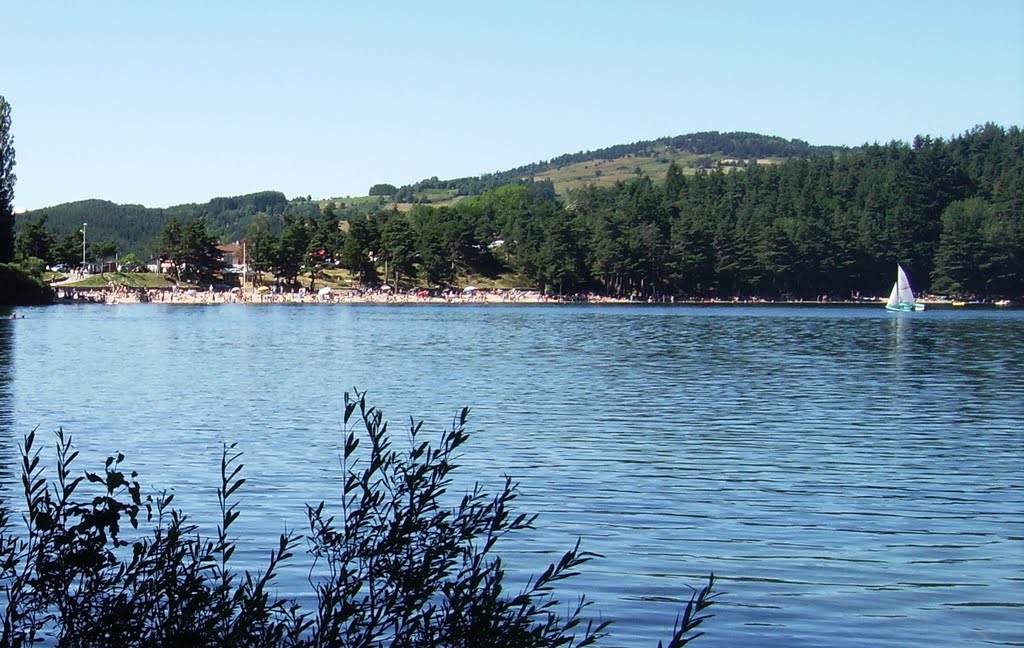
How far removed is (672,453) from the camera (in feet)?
95.9

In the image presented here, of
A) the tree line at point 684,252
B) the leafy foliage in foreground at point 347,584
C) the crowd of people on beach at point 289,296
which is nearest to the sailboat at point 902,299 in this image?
the tree line at point 684,252

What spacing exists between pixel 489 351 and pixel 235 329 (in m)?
31.8

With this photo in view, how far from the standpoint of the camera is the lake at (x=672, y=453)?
54.5ft

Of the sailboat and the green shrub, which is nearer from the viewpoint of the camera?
the green shrub

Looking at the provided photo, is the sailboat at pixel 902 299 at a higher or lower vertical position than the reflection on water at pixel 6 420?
higher

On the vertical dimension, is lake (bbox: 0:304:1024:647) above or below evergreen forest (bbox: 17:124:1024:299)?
below

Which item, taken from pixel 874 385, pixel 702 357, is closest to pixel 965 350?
pixel 702 357

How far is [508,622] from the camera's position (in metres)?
8.45

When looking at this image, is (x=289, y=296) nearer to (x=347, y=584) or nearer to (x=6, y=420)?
(x=6, y=420)

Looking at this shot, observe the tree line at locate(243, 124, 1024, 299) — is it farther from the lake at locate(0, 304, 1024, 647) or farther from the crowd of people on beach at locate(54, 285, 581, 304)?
the lake at locate(0, 304, 1024, 647)

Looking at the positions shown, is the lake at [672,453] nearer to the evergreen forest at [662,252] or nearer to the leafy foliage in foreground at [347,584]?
the leafy foliage in foreground at [347,584]

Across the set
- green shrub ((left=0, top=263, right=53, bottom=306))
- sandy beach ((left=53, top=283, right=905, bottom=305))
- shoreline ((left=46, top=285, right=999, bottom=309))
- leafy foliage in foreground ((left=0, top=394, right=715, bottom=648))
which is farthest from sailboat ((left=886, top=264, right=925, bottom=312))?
leafy foliage in foreground ((left=0, top=394, right=715, bottom=648))

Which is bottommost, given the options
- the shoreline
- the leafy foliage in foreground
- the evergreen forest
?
the shoreline

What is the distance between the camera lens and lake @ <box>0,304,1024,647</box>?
1661cm
